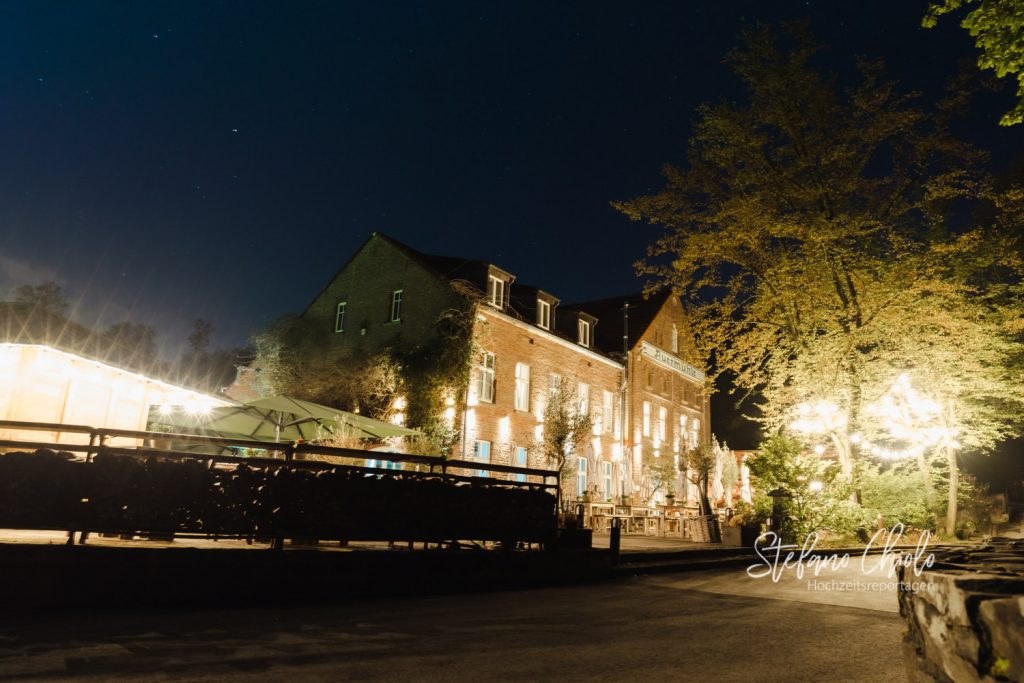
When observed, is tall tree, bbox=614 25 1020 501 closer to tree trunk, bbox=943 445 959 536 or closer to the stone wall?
tree trunk, bbox=943 445 959 536

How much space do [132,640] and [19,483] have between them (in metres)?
3.04

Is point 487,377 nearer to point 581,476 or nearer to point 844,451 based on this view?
point 581,476

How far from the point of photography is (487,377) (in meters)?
22.5

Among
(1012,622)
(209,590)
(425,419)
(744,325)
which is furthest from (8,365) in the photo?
(744,325)

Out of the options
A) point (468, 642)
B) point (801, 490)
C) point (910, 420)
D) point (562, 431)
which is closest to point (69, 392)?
point (468, 642)

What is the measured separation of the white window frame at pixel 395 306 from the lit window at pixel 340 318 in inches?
104

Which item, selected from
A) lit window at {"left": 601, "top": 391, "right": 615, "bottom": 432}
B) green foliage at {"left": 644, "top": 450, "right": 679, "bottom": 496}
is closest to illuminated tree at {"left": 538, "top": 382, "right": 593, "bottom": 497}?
green foliage at {"left": 644, "top": 450, "right": 679, "bottom": 496}

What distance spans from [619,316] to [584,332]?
15.1 ft

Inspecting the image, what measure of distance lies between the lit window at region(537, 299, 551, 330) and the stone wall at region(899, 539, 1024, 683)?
21609 mm

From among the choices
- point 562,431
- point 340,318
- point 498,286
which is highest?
point 498,286

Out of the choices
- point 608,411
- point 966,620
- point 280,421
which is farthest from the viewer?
point 608,411

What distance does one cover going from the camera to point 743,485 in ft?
85.0

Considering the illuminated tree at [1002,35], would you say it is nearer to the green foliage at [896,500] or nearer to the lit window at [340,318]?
the green foliage at [896,500]

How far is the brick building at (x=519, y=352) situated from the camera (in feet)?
73.0
